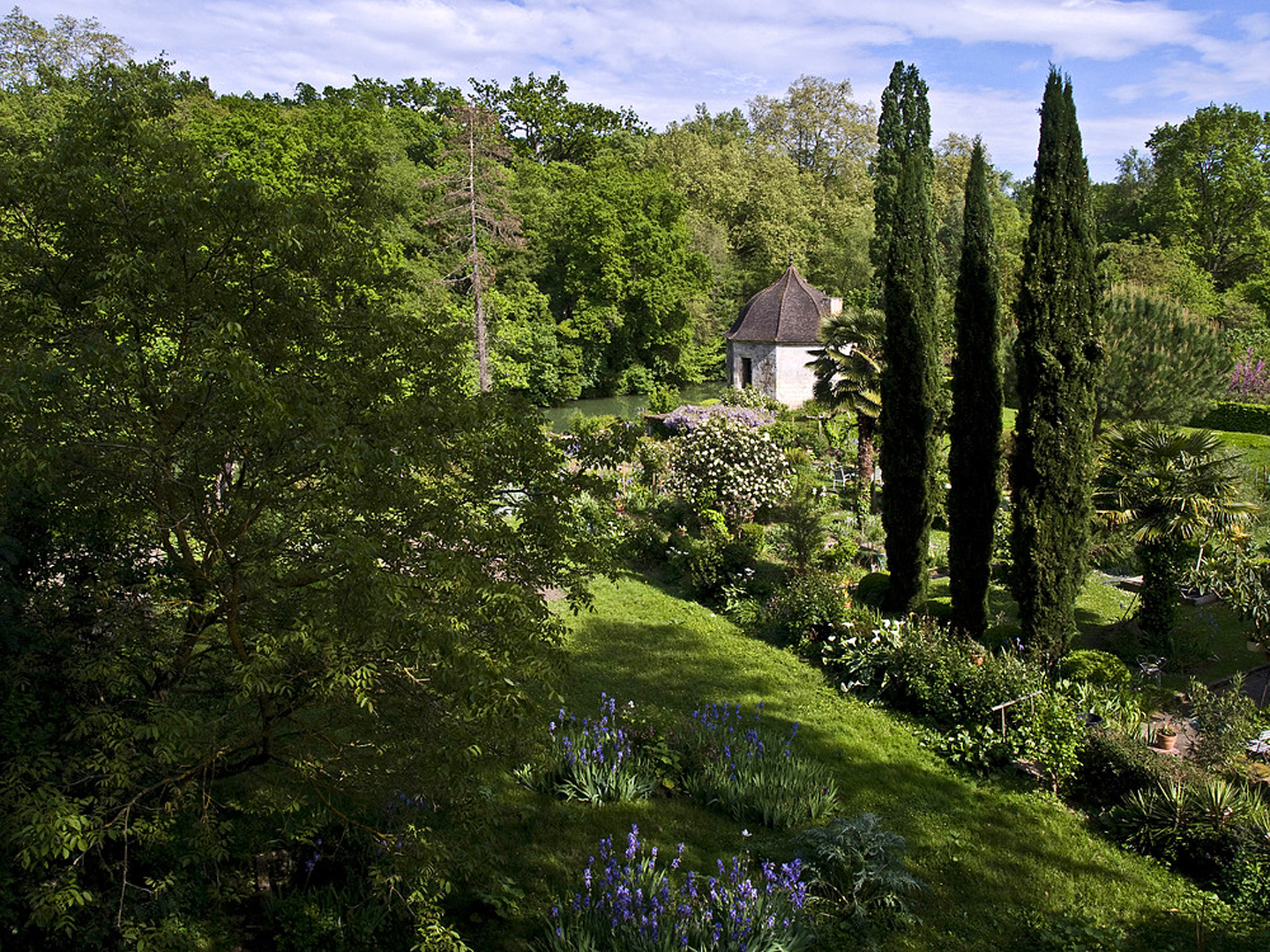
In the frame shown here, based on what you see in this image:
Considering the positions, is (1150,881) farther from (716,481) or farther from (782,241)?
(782,241)

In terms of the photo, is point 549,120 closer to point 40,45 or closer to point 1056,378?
point 40,45

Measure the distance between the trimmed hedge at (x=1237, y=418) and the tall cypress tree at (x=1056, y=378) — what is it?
22.1 metres

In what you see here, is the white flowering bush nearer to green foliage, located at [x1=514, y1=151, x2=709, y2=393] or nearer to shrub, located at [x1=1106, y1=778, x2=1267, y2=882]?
shrub, located at [x1=1106, y1=778, x2=1267, y2=882]

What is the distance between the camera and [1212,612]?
45.3 ft

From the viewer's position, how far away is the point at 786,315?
34188mm

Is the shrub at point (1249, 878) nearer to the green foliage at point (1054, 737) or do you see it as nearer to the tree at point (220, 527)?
the green foliage at point (1054, 737)

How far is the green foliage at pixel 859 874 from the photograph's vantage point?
264 inches

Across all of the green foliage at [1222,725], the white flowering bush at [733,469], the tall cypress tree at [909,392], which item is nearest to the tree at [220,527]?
the green foliage at [1222,725]

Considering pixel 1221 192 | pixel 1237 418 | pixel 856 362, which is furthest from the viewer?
pixel 1221 192

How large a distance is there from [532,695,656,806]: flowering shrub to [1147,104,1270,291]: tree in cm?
4829

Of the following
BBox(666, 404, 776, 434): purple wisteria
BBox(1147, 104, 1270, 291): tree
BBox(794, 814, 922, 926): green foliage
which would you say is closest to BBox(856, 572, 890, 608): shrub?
BBox(666, 404, 776, 434): purple wisteria

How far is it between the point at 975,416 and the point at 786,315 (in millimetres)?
22596

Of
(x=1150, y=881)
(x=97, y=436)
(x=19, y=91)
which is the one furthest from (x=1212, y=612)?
(x=19, y=91)

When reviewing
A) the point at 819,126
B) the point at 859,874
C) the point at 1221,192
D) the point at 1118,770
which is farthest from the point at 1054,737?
the point at 819,126
